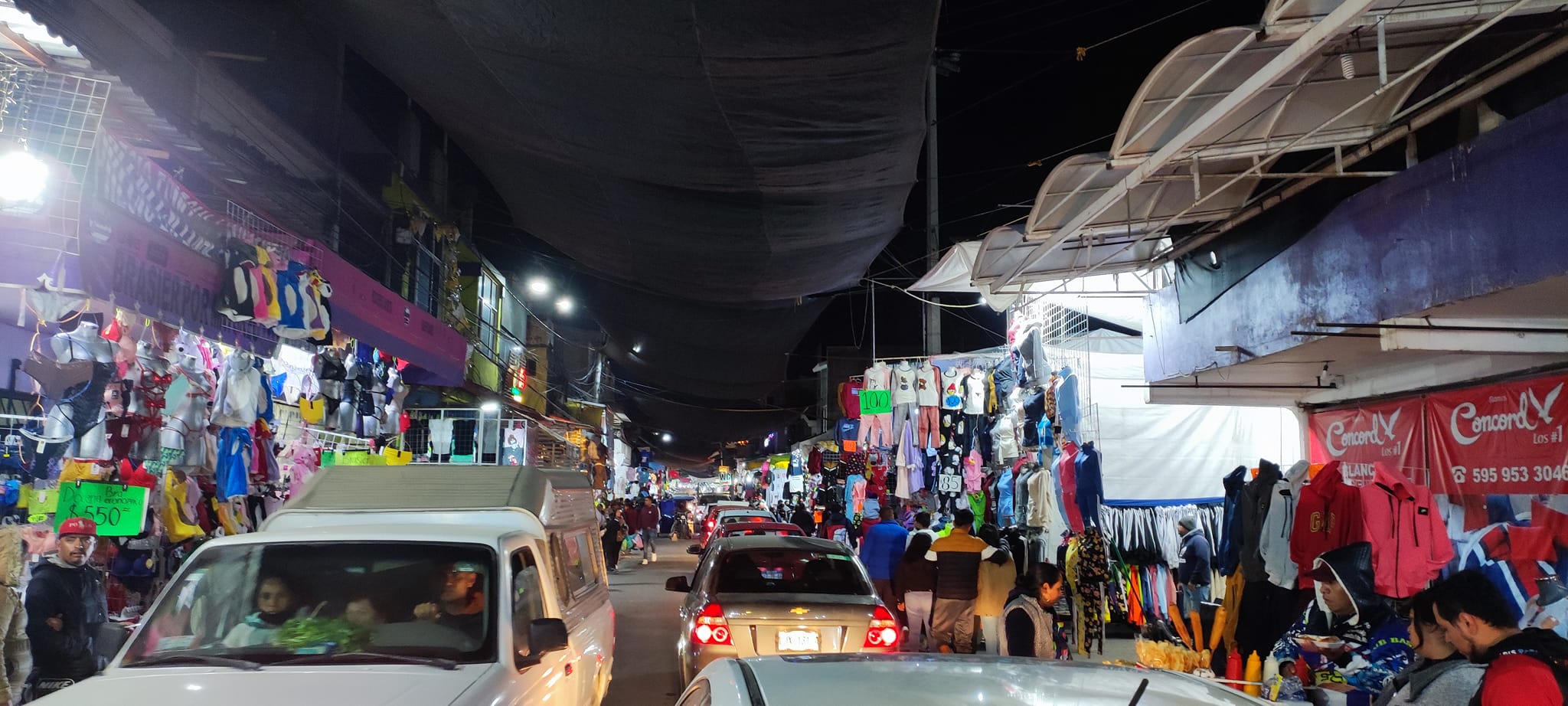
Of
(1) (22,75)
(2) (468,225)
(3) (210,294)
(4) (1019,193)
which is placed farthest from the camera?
(4) (1019,193)

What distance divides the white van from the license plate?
6.38 ft

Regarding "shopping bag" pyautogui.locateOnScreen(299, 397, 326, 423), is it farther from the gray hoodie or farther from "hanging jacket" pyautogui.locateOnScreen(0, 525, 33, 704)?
the gray hoodie

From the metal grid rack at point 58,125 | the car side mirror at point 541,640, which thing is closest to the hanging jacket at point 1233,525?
the car side mirror at point 541,640

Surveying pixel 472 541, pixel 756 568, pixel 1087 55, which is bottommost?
pixel 756 568

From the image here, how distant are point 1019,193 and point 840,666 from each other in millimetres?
21981

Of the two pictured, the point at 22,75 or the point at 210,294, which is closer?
the point at 22,75

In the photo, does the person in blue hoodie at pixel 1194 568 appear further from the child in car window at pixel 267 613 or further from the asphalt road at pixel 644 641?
the child in car window at pixel 267 613

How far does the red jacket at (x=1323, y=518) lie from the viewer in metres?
7.25

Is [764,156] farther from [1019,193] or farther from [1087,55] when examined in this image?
[1019,193]

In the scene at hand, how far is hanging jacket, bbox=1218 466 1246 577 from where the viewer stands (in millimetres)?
8773

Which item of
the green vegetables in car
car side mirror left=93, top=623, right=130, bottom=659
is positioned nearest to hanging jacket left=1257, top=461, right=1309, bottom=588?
the green vegetables in car

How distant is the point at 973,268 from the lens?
29.7 ft

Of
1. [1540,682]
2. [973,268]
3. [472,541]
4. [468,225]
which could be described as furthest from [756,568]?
→ [468,225]

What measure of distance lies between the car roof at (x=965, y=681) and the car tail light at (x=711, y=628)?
4.81 metres
